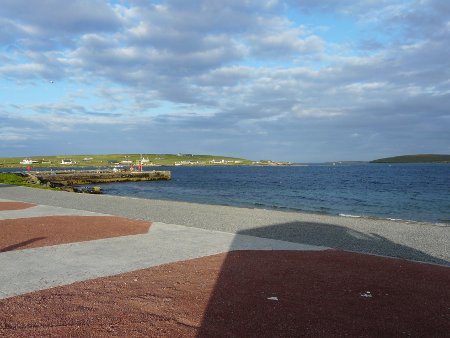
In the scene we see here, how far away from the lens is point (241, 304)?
19.7 feet

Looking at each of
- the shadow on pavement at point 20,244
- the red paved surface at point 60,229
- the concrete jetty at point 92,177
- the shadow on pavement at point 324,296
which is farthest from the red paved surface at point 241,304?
the concrete jetty at point 92,177

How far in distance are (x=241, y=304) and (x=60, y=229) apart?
8.97 m

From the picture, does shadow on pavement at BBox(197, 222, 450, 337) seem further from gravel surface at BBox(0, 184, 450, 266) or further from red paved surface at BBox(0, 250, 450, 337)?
gravel surface at BBox(0, 184, 450, 266)

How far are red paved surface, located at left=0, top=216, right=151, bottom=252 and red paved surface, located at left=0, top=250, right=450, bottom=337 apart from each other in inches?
173

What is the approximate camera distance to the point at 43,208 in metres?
19.4

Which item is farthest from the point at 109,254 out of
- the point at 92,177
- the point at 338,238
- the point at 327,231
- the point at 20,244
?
the point at 92,177

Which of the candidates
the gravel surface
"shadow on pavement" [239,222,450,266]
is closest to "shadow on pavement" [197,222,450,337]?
→ "shadow on pavement" [239,222,450,266]

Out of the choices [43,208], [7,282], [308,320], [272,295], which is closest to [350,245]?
[272,295]

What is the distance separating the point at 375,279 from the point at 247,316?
3456mm

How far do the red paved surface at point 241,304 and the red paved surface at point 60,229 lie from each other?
4.40 m

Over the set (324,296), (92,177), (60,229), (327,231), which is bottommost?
(92,177)

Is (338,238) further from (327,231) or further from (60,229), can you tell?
(60,229)

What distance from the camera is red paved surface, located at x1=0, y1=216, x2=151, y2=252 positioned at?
11000 mm

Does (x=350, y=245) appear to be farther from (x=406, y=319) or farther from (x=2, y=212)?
(x=2, y=212)
